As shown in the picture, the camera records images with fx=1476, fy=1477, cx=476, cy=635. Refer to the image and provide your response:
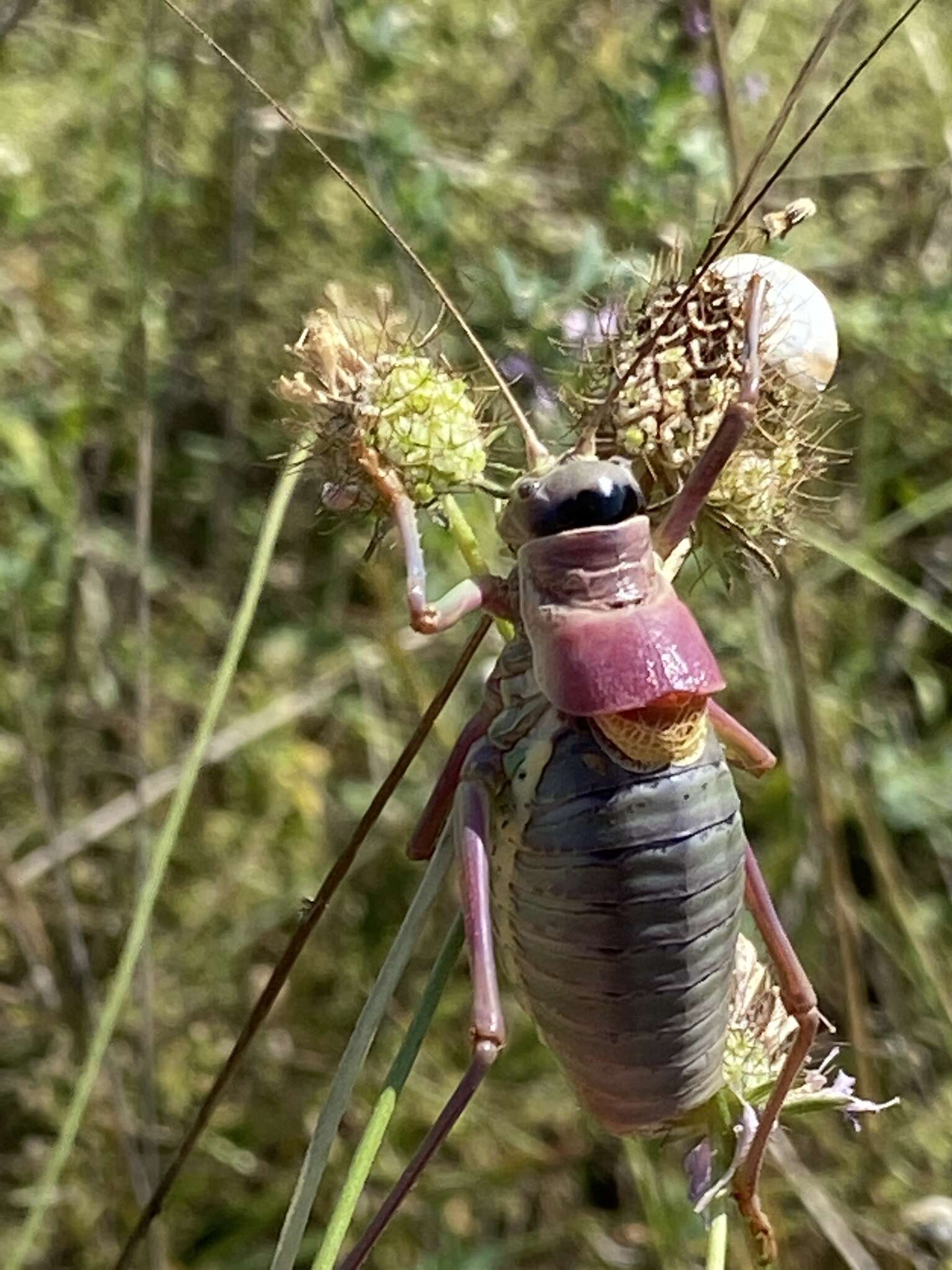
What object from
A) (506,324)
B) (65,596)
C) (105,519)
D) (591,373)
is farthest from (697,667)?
(105,519)

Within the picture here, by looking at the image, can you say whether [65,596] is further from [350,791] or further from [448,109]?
[448,109]

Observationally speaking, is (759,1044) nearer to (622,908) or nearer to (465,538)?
(622,908)

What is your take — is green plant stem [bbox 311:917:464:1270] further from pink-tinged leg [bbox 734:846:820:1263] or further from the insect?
pink-tinged leg [bbox 734:846:820:1263]

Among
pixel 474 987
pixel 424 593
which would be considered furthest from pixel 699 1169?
pixel 424 593

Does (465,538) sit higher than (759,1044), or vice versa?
(465,538)

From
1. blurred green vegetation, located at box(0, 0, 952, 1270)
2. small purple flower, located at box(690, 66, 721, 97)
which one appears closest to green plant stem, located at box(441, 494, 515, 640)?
blurred green vegetation, located at box(0, 0, 952, 1270)

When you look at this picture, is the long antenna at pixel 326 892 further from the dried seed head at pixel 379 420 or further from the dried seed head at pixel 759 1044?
the dried seed head at pixel 759 1044
